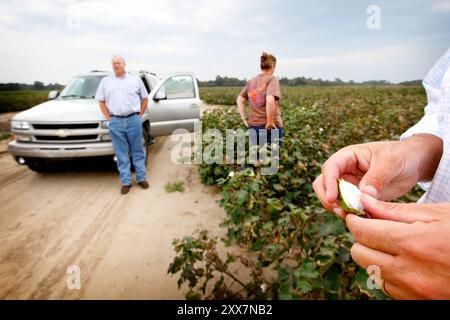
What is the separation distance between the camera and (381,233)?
552mm

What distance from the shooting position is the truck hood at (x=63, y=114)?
4289 mm

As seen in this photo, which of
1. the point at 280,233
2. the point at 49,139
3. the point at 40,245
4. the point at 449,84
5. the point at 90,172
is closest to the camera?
the point at 449,84

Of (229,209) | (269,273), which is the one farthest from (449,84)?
(269,273)

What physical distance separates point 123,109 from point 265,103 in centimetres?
217

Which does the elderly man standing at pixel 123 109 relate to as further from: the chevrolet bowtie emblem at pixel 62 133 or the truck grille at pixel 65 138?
the chevrolet bowtie emblem at pixel 62 133

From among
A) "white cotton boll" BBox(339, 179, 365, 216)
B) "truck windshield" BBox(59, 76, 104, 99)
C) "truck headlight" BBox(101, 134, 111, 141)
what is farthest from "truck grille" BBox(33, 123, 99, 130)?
"white cotton boll" BBox(339, 179, 365, 216)

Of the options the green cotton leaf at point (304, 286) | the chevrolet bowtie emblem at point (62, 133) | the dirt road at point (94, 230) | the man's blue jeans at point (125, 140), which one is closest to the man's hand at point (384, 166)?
the green cotton leaf at point (304, 286)

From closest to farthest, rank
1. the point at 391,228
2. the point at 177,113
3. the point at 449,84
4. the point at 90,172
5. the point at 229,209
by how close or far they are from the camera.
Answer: the point at 391,228 → the point at 449,84 → the point at 229,209 → the point at 90,172 → the point at 177,113

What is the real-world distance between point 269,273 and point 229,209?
737mm

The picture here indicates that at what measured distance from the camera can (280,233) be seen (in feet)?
6.18

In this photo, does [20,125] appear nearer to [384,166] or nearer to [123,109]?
[123,109]

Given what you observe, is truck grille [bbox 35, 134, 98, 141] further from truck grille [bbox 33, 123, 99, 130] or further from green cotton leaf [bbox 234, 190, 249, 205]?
green cotton leaf [bbox 234, 190, 249, 205]

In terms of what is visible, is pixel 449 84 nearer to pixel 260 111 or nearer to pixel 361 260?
pixel 361 260

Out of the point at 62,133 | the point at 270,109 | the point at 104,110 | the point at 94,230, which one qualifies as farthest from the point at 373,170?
the point at 62,133
